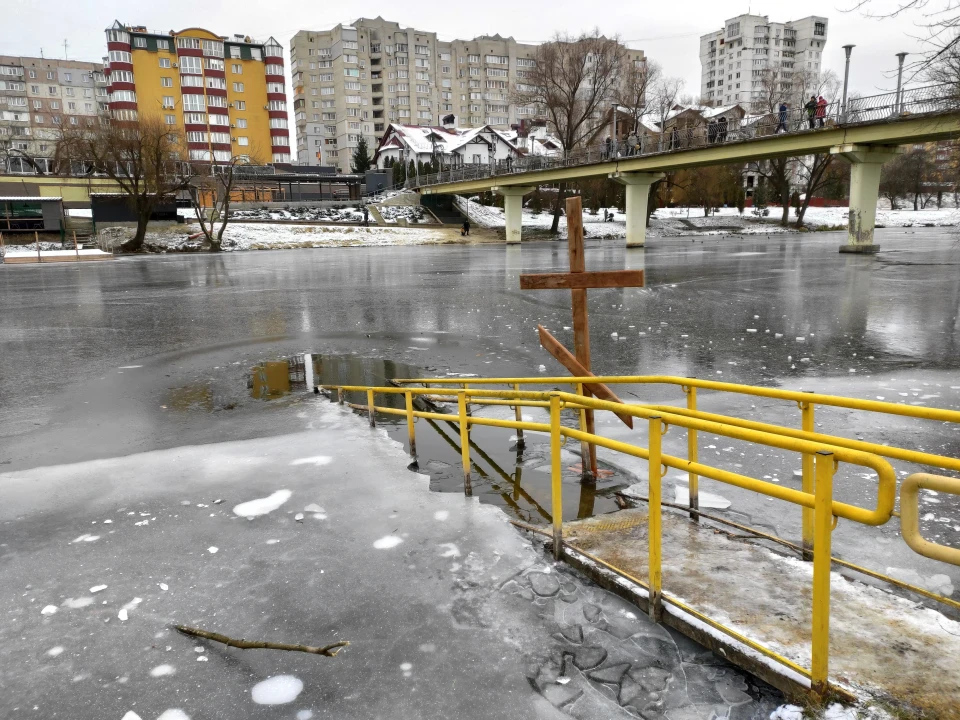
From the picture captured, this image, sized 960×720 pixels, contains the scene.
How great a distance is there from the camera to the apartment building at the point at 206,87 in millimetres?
83312

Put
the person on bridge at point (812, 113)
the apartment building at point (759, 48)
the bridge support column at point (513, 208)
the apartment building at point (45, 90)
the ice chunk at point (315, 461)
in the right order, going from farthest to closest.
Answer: the apartment building at point (759, 48) → the apartment building at point (45, 90) → the bridge support column at point (513, 208) → the person on bridge at point (812, 113) → the ice chunk at point (315, 461)

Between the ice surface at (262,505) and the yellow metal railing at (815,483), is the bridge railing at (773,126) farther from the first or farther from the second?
the ice surface at (262,505)

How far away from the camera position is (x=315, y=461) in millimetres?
5680

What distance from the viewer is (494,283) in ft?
75.0

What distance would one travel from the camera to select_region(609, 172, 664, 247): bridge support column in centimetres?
4631

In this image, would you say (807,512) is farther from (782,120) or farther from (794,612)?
(782,120)

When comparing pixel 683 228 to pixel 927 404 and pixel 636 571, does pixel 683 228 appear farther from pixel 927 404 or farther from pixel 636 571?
pixel 636 571

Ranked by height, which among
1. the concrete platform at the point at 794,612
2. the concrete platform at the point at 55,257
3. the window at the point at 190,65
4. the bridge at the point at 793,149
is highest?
the window at the point at 190,65

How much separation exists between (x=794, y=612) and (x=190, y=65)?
9945 centimetres

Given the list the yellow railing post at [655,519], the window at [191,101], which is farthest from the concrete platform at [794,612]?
the window at [191,101]

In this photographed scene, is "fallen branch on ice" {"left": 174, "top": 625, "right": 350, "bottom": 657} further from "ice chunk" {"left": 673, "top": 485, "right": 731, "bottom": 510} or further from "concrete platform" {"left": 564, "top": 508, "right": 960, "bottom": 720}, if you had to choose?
"ice chunk" {"left": 673, "top": 485, "right": 731, "bottom": 510}

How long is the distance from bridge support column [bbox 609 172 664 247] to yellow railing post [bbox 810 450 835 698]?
4536 cm

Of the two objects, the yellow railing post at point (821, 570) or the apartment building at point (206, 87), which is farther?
the apartment building at point (206, 87)

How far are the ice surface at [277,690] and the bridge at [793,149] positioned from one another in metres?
17.9
